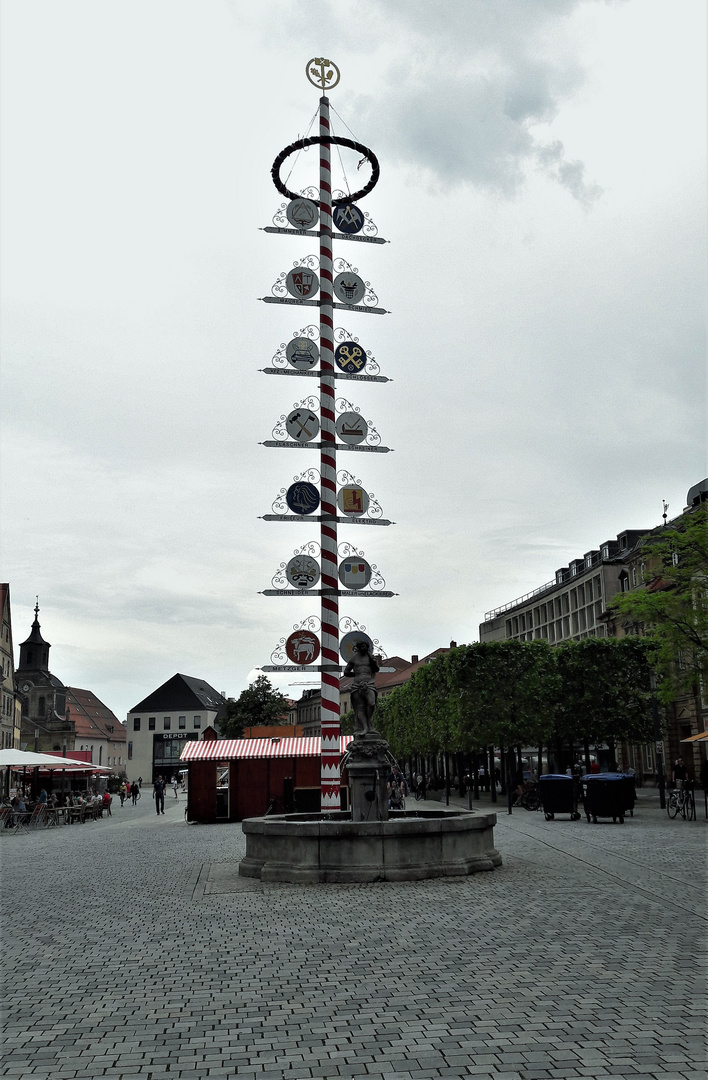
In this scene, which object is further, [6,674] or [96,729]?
[96,729]

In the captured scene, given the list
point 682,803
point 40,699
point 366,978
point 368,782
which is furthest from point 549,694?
point 40,699

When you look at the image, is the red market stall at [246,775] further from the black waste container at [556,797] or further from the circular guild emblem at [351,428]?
the circular guild emblem at [351,428]

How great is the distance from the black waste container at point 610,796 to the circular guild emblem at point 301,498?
11.9 meters

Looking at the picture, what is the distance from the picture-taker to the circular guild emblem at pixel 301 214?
23.6 m

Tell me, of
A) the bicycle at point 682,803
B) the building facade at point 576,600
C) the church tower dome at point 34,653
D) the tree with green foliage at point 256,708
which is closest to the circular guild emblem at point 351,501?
the bicycle at point 682,803

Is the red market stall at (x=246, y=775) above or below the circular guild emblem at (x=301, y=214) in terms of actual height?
below

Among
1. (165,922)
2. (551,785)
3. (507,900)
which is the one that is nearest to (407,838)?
(507,900)

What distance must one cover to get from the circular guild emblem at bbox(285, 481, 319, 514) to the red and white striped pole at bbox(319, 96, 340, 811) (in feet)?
0.87

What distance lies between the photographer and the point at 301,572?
70.9 ft

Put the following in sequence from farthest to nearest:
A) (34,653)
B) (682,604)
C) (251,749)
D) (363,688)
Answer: (34,653)
(251,749)
(682,604)
(363,688)

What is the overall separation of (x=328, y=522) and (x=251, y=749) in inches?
665

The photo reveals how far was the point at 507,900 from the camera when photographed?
41.0 ft

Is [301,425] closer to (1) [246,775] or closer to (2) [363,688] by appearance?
(2) [363,688]

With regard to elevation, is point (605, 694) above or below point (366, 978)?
above
